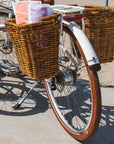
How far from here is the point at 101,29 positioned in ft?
6.59

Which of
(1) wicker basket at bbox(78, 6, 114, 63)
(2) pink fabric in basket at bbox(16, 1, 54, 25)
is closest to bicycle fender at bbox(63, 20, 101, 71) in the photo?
(1) wicker basket at bbox(78, 6, 114, 63)

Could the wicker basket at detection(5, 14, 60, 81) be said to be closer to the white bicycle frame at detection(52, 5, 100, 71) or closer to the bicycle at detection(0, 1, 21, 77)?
the white bicycle frame at detection(52, 5, 100, 71)

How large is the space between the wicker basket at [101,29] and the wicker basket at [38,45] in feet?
0.98

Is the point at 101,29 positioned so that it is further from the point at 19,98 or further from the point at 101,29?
the point at 19,98

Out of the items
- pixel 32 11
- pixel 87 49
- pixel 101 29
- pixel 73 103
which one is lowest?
pixel 73 103

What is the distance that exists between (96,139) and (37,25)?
1211 mm

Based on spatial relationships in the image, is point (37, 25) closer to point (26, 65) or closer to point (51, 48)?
point (51, 48)

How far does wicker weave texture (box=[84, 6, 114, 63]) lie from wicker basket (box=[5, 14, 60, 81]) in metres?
0.30

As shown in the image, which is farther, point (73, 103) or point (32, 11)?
point (73, 103)

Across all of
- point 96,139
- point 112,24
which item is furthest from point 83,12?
point 96,139

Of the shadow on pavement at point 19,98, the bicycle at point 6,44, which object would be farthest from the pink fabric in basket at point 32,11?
the shadow on pavement at point 19,98

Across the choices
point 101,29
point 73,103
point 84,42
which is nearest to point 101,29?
point 101,29

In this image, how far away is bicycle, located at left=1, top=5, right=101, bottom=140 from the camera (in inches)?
71.4

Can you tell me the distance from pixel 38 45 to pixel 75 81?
0.63 meters
